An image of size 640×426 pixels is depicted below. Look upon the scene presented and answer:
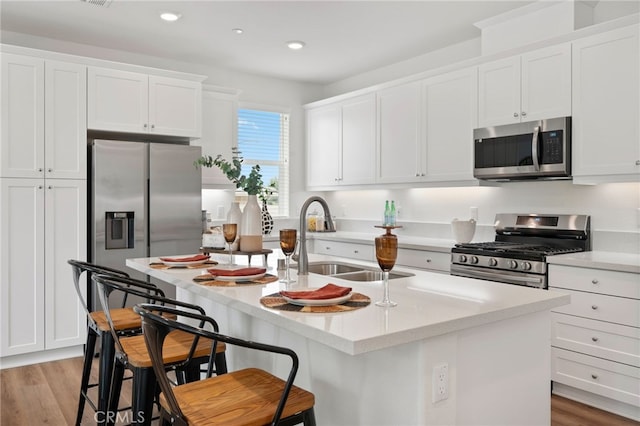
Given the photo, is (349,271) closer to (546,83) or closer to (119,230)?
(546,83)

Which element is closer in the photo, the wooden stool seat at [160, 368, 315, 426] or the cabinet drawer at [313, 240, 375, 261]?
the wooden stool seat at [160, 368, 315, 426]

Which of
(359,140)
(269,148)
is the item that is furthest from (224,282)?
(269,148)

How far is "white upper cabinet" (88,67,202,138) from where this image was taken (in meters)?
4.02

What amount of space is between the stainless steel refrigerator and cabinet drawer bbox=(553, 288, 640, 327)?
2998 mm

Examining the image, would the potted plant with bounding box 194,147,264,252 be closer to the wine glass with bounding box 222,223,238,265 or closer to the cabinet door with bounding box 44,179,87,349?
the wine glass with bounding box 222,223,238,265

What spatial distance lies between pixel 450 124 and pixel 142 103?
2665 millimetres

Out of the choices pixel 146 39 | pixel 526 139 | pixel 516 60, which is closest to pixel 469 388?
pixel 526 139

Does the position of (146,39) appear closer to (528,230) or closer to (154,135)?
(154,135)

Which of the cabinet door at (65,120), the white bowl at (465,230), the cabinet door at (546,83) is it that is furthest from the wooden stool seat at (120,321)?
the cabinet door at (546,83)

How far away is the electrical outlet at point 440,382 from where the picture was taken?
1.43 metres

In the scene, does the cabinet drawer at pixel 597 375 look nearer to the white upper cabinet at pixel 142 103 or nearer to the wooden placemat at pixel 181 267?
the wooden placemat at pixel 181 267

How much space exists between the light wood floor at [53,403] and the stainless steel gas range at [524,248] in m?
0.78

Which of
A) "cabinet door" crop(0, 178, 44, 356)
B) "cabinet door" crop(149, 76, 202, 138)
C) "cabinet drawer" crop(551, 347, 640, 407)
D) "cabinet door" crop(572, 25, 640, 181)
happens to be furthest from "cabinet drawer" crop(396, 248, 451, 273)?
"cabinet door" crop(0, 178, 44, 356)

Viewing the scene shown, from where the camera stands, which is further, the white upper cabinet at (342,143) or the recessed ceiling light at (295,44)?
the white upper cabinet at (342,143)
